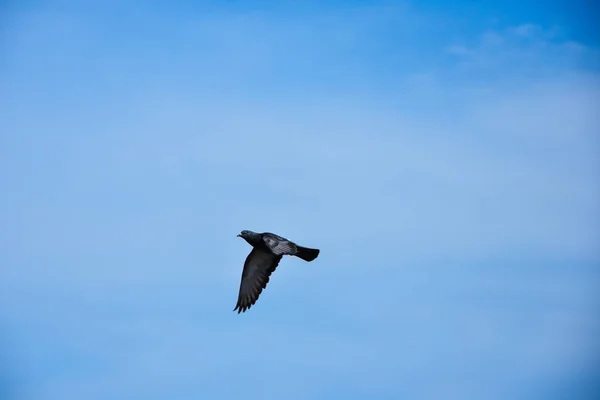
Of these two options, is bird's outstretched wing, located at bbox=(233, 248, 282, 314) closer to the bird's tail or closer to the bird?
the bird

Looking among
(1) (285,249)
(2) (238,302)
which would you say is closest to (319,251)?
(1) (285,249)

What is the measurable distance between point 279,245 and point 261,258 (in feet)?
5.22

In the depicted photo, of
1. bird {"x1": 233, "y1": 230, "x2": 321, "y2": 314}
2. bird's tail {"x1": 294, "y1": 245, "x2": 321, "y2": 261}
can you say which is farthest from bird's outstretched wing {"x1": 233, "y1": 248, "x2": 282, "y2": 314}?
bird's tail {"x1": 294, "y1": 245, "x2": 321, "y2": 261}

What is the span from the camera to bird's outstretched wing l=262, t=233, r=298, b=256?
34.6m

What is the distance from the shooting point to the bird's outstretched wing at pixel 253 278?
118 feet

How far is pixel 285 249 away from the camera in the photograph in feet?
114

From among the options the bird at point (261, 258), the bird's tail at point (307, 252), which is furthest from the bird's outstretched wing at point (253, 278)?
the bird's tail at point (307, 252)

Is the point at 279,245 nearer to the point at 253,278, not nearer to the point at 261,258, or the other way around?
the point at 261,258

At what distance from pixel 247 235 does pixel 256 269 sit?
1602 mm

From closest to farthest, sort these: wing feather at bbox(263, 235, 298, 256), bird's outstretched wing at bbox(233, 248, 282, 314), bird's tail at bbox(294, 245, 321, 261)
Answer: wing feather at bbox(263, 235, 298, 256) < bird's tail at bbox(294, 245, 321, 261) < bird's outstretched wing at bbox(233, 248, 282, 314)

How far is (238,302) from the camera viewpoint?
119 ft

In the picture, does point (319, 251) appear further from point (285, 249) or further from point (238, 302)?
point (238, 302)

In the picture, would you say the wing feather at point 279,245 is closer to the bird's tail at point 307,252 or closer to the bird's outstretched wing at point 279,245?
the bird's outstretched wing at point 279,245

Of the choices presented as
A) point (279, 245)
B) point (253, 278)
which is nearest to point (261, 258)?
point (253, 278)
